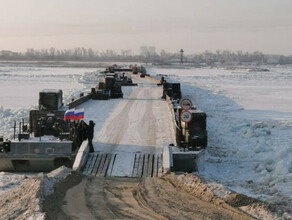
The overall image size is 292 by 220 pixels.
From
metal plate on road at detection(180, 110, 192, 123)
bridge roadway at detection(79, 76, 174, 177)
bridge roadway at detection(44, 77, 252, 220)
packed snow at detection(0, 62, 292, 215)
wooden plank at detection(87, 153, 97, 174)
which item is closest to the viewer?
bridge roadway at detection(44, 77, 252, 220)

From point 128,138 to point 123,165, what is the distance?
16.2 feet

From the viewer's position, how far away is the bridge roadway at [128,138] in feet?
57.0

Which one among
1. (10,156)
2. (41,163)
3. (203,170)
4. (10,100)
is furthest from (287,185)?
(10,100)

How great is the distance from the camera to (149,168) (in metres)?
17.4

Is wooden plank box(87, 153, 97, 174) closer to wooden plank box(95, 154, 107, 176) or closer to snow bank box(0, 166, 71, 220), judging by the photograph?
wooden plank box(95, 154, 107, 176)

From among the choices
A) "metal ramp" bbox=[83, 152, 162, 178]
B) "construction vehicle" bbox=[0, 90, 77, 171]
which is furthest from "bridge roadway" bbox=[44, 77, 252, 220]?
"construction vehicle" bbox=[0, 90, 77, 171]

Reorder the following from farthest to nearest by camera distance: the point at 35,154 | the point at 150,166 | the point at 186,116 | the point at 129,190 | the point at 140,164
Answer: the point at 35,154, the point at 186,116, the point at 140,164, the point at 150,166, the point at 129,190

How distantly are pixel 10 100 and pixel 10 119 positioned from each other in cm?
1529

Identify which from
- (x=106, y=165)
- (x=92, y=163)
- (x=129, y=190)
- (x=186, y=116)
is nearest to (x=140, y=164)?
(x=106, y=165)

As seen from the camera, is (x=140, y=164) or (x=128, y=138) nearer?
(x=140, y=164)

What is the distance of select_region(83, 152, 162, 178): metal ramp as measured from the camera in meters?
16.7

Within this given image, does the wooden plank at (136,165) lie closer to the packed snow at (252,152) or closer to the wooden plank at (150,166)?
the wooden plank at (150,166)

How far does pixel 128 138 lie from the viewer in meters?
22.6

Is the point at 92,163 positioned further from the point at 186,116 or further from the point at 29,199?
the point at 29,199
